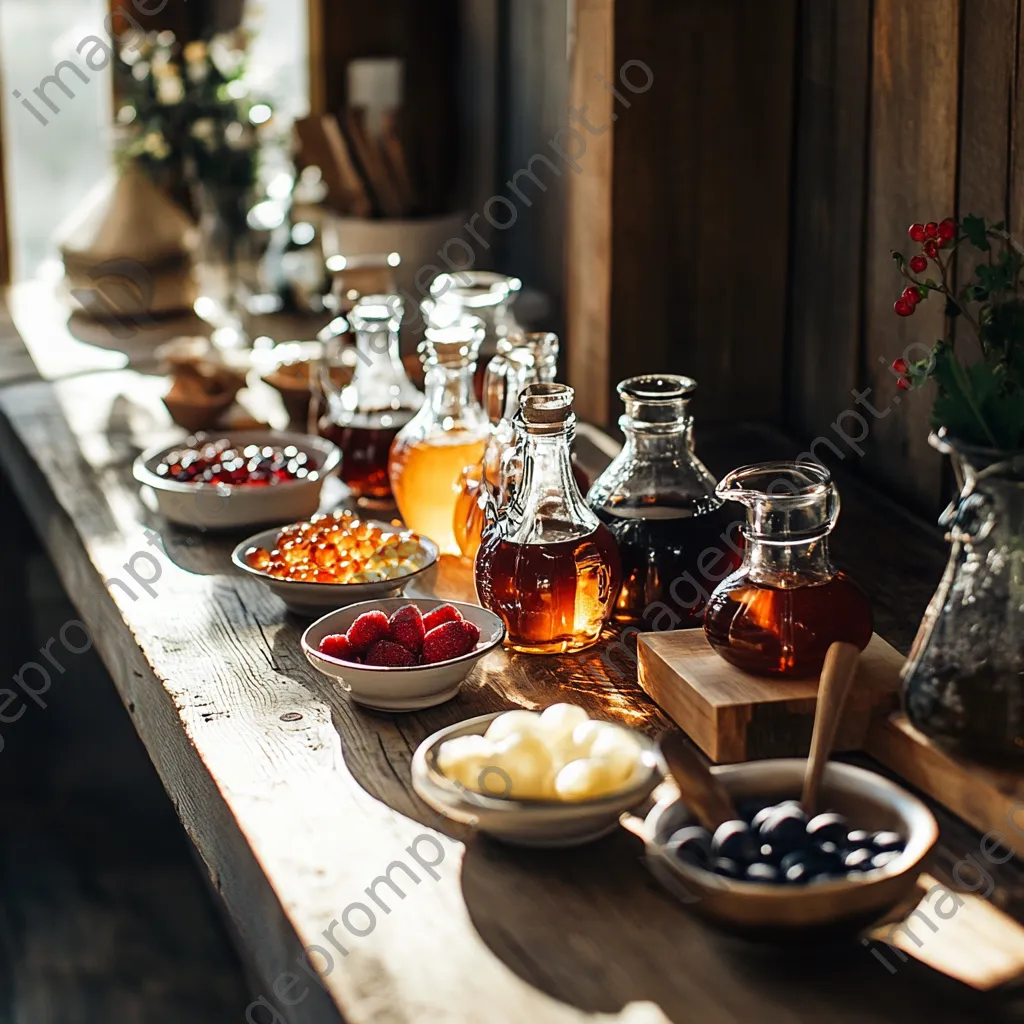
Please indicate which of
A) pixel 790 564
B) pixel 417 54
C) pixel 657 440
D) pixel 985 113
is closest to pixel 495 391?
pixel 657 440

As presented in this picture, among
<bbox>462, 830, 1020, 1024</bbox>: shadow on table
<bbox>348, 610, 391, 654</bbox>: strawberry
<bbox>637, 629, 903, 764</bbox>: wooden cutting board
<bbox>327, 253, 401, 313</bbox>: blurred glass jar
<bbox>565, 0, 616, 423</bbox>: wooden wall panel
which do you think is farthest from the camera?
<bbox>327, 253, 401, 313</bbox>: blurred glass jar

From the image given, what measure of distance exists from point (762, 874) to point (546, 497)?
477 mm

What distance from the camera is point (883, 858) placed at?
0.83 metres

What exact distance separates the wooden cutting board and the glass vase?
0.08 meters

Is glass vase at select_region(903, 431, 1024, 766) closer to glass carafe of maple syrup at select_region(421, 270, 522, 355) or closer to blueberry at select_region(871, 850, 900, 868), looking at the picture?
blueberry at select_region(871, 850, 900, 868)

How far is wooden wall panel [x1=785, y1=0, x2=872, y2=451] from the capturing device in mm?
1743

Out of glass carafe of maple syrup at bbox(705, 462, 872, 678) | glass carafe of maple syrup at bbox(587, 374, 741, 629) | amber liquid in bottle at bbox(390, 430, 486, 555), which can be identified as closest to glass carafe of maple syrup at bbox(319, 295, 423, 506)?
amber liquid in bottle at bbox(390, 430, 486, 555)

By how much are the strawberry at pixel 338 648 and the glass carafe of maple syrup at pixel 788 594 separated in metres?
0.29

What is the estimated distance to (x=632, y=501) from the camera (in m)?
1.31

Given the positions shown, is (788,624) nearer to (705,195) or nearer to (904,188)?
(904,188)

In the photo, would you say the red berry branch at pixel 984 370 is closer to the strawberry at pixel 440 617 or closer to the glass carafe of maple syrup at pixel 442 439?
the strawberry at pixel 440 617

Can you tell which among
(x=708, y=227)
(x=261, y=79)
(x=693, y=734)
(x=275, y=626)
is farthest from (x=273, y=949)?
(x=261, y=79)

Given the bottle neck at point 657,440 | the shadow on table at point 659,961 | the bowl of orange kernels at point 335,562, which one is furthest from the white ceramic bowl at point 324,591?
the shadow on table at point 659,961

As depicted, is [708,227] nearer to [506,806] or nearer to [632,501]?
[632,501]
